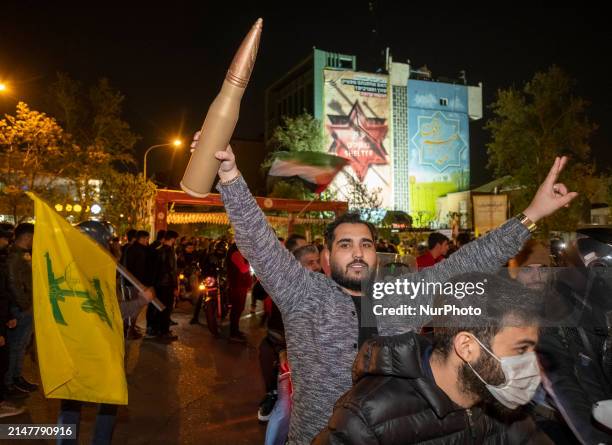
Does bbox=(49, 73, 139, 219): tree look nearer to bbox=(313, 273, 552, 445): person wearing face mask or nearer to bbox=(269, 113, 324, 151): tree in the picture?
bbox=(269, 113, 324, 151): tree

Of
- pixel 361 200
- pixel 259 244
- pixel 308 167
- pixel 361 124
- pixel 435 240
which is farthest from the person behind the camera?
pixel 361 124

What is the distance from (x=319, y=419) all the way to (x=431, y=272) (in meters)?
0.95

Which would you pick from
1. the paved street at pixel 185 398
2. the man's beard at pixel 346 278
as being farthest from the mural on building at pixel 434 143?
the man's beard at pixel 346 278

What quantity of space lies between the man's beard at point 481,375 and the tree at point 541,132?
30041mm

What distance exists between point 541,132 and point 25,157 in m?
27.2

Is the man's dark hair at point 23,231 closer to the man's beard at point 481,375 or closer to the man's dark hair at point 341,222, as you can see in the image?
the man's dark hair at point 341,222

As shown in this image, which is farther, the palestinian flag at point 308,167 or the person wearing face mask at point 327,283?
the palestinian flag at point 308,167

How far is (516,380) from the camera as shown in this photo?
72.5 inches

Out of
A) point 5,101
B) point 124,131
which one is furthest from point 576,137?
point 5,101

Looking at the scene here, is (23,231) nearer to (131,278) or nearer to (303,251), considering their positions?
(131,278)

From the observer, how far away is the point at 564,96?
30.6m

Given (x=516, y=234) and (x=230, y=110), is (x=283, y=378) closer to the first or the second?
(x=516, y=234)

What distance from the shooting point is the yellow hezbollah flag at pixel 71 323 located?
3350 millimetres

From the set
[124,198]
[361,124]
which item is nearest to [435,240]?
[124,198]
